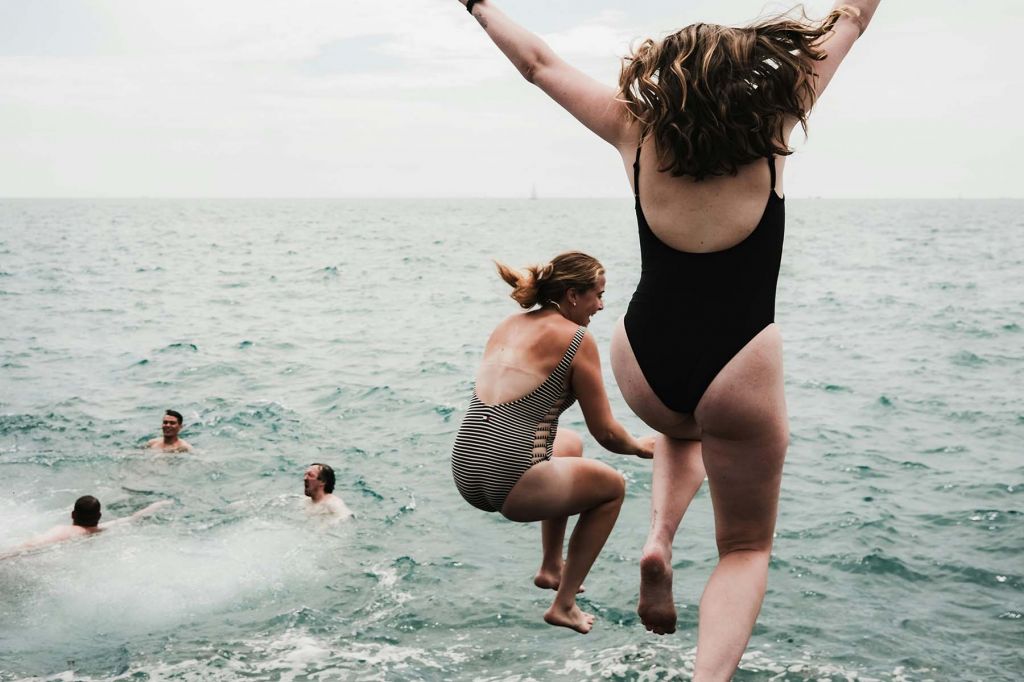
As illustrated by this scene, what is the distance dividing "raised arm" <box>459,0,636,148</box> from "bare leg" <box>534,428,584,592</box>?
2.33 meters

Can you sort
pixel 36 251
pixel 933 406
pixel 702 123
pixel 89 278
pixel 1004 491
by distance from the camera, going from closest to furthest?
pixel 702 123 < pixel 1004 491 < pixel 933 406 < pixel 89 278 < pixel 36 251

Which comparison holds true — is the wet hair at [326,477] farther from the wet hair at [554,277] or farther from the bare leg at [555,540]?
the wet hair at [554,277]

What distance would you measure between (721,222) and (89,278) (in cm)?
5237

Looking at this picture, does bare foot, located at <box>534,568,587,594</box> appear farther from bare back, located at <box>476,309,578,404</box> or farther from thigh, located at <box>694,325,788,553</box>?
thigh, located at <box>694,325,788,553</box>

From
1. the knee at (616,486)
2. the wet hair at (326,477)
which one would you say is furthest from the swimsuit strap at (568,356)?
the wet hair at (326,477)

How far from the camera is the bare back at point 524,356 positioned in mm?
4859

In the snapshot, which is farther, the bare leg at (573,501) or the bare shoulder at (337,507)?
the bare shoulder at (337,507)

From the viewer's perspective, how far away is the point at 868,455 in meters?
19.3

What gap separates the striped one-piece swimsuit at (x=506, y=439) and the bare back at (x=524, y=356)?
3 cm

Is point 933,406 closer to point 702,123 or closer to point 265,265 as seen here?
point 702,123

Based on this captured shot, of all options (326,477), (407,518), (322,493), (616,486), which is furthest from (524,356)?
(407,518)

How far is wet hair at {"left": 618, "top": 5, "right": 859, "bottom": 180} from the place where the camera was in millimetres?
2955

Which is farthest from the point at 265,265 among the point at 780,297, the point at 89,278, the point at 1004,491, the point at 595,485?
the point at 595,485

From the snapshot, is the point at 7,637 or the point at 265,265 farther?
the point at 265,265
